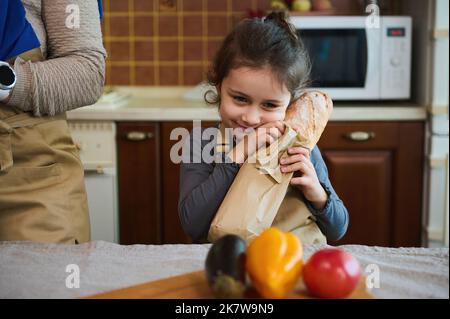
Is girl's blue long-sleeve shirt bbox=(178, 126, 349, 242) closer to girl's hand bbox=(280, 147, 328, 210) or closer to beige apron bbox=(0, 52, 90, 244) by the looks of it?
girl's hand bbox=(280, 147, 328, 210)

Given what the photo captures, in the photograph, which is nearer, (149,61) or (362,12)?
(362,12)

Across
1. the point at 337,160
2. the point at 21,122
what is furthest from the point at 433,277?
the point at 337,160

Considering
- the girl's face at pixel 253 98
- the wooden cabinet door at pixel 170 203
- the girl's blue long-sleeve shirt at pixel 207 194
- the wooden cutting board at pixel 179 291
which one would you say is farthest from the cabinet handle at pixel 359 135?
the wooden cutting board at pixel 179 291

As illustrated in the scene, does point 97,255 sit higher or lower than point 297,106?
lower

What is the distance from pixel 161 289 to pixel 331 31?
190 centimetres

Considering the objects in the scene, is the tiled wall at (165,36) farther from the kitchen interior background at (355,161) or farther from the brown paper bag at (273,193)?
the brown paper bag at (273,193)

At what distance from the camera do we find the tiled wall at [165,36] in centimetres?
290

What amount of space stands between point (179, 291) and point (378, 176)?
1.81m

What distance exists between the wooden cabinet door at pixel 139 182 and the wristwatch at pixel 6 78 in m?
1.26

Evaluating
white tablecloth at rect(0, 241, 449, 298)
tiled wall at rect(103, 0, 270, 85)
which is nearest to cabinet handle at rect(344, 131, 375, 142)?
tiled wall at rect(103, 0, 270, 85)

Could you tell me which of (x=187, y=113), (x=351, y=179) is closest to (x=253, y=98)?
(x=187, y=113)
